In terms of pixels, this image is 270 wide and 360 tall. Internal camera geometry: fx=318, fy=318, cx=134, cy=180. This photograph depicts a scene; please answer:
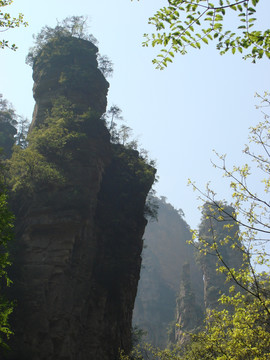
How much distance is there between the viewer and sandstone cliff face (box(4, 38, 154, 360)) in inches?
731

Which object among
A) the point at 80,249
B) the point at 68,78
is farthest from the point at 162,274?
the point at 80,249

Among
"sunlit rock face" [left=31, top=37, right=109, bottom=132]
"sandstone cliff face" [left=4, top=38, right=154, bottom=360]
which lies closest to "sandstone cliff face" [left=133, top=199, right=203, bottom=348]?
"sandstone cliff face" [left=4, top=38, right=154, bottom=360]

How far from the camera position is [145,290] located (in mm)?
79625

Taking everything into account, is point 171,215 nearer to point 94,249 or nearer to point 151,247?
point 151,247

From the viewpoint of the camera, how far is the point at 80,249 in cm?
2198

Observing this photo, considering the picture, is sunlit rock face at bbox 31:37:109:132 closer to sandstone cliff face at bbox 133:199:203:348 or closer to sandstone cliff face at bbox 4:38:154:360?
sandstone cliff face at bbox 4:38:154:360

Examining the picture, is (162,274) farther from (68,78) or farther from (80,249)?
(80,249)

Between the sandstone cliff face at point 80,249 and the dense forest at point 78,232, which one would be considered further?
the sandstone cliff face at point 80,249

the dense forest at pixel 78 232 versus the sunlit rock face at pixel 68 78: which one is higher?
the sunlit rock face at pixel 68 78

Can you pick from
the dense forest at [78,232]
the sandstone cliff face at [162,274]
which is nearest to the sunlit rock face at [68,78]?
the dense forest at [78,232]

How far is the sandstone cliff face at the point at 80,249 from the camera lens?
731 inches

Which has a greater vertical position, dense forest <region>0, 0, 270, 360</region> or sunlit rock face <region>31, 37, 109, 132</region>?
sunlit rock face <region>31, 37, 109, 132</region>

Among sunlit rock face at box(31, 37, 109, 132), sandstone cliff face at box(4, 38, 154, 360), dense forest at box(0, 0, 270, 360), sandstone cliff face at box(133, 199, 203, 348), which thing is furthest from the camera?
sandstone cliff face at box(133, 199, 203, 348)

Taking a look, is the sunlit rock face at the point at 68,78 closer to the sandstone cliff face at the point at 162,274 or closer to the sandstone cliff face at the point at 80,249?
the sandstone cliff face at the point at 80,249
